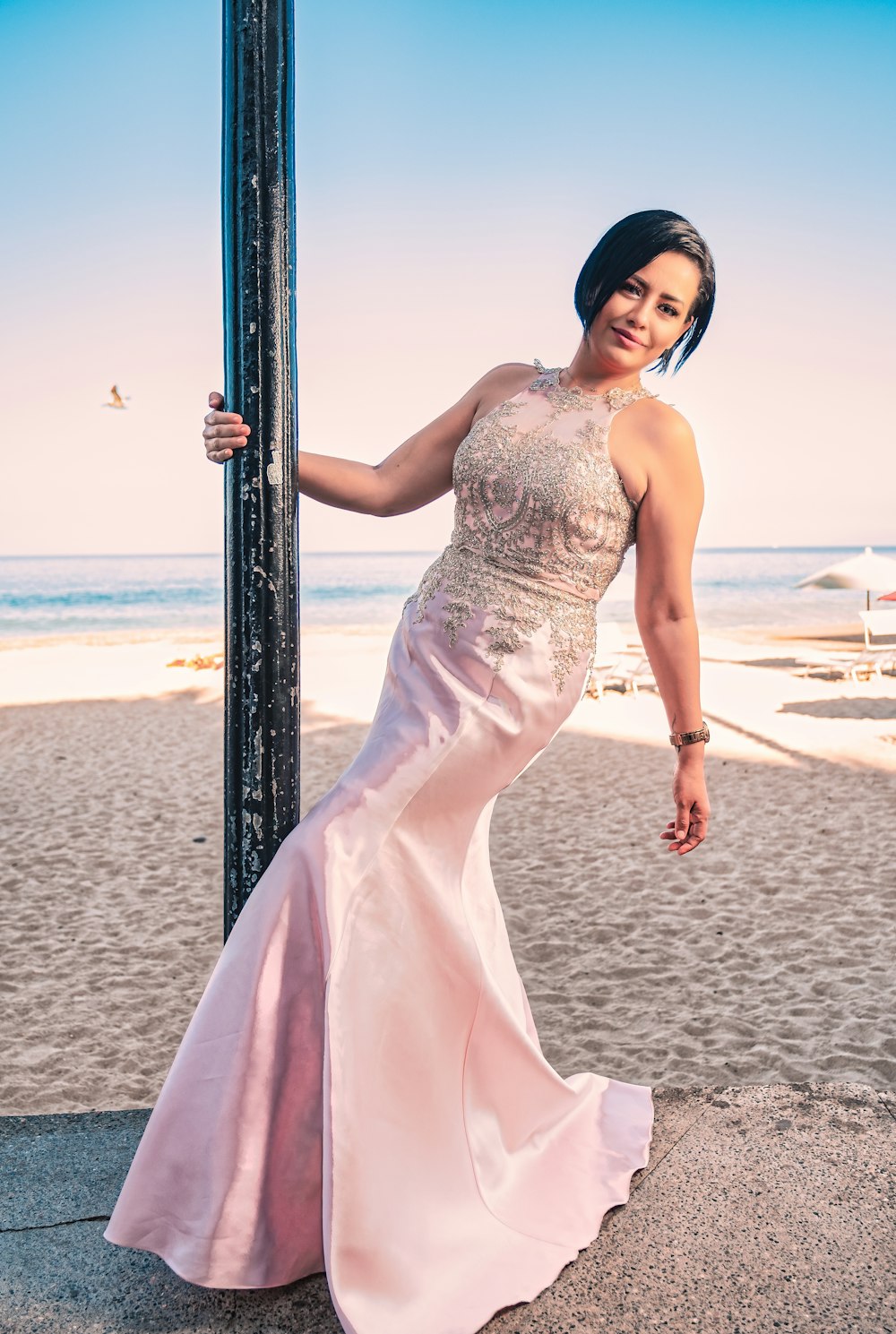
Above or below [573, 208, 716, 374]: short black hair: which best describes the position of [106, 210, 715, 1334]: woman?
below

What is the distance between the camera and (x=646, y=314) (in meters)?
2.09

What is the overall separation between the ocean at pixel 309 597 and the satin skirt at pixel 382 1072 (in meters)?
20.5

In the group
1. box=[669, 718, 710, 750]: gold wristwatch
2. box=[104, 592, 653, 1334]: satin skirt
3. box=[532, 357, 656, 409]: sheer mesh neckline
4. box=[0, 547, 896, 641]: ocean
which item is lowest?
box=[0, 547, 896, 641]: ocean

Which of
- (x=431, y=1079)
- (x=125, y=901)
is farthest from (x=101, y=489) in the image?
(x=431, y=1079)

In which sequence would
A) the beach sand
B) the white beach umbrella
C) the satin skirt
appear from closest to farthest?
1. the satin skirt
2. the beach sand
3. the white beach umbrella

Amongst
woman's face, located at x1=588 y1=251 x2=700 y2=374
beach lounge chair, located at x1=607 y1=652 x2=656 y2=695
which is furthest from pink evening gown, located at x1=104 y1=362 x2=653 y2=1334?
beach lounge chair, located at x1=607 y1=652 x2=656 y2=695

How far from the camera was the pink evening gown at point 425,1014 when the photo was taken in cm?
172

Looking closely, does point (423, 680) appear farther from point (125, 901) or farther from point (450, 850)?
point (125, 901)

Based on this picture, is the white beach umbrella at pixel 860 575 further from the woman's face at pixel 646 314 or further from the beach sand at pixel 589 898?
the woman's face at pixel 646 314

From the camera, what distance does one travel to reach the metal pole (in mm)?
1782

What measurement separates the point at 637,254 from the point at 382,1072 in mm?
1626

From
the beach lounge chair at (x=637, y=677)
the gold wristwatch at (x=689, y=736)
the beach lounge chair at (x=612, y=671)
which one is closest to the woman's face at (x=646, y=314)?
the gold wristwatch at (x=689, y=736)

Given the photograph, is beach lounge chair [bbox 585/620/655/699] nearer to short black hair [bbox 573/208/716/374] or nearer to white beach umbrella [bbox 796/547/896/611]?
white beach umbrella [bbox 796/547/896/611]

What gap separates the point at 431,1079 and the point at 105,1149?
0.85 metres
